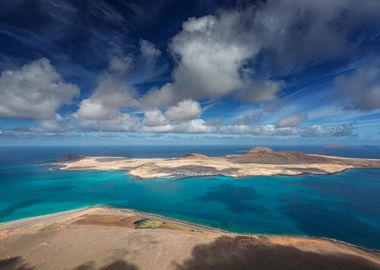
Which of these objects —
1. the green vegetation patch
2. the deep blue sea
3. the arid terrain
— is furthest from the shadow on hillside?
the green vegetation patch

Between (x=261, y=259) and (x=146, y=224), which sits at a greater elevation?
(x=146, y=224)

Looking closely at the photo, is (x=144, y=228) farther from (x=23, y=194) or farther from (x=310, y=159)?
(x=310, y=159)

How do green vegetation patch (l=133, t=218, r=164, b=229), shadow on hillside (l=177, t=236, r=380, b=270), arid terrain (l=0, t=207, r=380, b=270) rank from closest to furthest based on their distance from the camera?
1. shadow on hillside (l=177, t=236, r=380, b=270)
2. arid terrain (l=0, t=207, r=380, b=270)
3. green vegetation patch (l=133, t=218, r=164, b=229)

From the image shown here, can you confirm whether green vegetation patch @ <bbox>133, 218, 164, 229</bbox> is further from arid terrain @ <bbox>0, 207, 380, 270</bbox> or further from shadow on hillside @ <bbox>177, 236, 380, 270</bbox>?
shadow on hillside @ <bbox>177, 236, 380, 270</bbox>

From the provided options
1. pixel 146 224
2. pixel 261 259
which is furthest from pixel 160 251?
pixel 261 259

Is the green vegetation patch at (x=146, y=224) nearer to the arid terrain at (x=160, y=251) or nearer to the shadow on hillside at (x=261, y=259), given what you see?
the arid terrain at (x=160, y=251)

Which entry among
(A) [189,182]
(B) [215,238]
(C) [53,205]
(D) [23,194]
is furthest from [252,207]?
(D) [23,194]

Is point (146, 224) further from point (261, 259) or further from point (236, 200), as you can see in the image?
point (236, 200)
